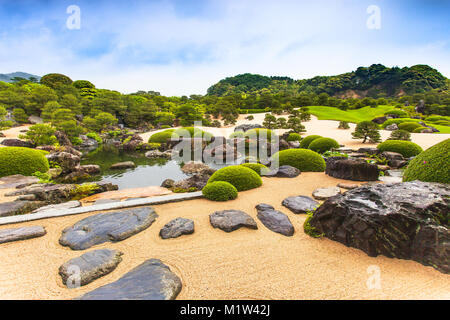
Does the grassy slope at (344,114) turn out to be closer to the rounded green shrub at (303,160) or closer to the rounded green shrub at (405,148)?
the rounded green shrub at (405,148)

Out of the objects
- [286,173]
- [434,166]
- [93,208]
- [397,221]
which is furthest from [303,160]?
[93,208]

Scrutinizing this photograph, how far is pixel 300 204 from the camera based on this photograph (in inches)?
190

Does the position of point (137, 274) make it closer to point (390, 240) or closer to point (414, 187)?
point (390, 240)

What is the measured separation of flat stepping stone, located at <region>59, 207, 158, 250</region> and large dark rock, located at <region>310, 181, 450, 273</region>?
352cm

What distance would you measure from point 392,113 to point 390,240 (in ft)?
114

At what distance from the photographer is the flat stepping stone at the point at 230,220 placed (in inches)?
153

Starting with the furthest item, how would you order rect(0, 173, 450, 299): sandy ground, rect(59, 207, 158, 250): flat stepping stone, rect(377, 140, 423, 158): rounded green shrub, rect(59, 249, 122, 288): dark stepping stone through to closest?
rect(377, 140, 423, 158): rounded green shrub → rect(59, 207, 158, 250): flat stepping stone → rect(59, 249, 122, 288): dark stepping stone → rect(0, 173, 450, 299): sandy ground

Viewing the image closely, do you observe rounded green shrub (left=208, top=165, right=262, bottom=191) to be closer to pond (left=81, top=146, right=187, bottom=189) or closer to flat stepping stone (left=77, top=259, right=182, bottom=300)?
pond (left=81, top=146, right=187, bottom=189)

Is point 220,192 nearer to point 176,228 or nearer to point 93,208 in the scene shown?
point 176,228

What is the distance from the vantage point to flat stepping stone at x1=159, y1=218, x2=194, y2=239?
12.0 feet

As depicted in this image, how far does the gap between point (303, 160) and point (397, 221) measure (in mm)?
5687

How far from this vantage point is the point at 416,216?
8.87ft

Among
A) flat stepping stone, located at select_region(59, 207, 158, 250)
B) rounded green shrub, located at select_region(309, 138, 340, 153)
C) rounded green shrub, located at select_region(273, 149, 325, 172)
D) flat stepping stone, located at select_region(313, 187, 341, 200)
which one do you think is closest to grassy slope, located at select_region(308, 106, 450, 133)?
rounded green shrub, located at select_region(309, 138, 340, 153)
